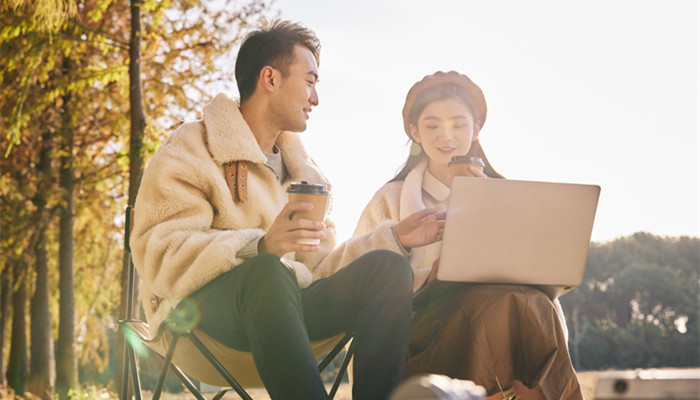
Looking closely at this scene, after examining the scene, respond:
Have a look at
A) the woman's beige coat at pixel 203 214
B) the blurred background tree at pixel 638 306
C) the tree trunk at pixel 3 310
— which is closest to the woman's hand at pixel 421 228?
the woman's beige coat at pixel 203 214

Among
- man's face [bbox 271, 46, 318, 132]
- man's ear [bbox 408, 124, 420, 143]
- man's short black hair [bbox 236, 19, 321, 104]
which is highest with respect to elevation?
man's short black hair [bbox 236, 19, 321, 104]

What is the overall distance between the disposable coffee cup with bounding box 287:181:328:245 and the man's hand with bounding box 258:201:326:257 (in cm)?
1

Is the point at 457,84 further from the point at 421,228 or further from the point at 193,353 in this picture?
the point at 193,353

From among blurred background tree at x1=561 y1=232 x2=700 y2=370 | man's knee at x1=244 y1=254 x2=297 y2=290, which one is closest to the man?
man's knee at x1=244 y1=254 x2=297 y2=290

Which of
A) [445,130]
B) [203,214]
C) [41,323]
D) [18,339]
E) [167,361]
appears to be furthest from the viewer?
[18,339]

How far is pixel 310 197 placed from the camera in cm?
211

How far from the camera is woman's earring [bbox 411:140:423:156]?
3506 millimetres

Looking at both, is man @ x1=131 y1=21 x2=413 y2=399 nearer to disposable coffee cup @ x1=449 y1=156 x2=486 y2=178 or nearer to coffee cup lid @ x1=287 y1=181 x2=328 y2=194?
coffee cup lid @ x1=287 y1=181 x2=328 y2=194

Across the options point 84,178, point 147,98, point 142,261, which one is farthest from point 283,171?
point 84,178

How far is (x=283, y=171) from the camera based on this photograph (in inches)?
120

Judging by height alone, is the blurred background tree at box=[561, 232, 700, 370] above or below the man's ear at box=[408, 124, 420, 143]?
below

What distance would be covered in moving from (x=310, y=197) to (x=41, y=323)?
8848mm

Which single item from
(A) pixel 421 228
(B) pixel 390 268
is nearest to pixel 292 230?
(B) pixel 390 268

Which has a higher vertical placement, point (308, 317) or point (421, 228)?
point (421, 228)
